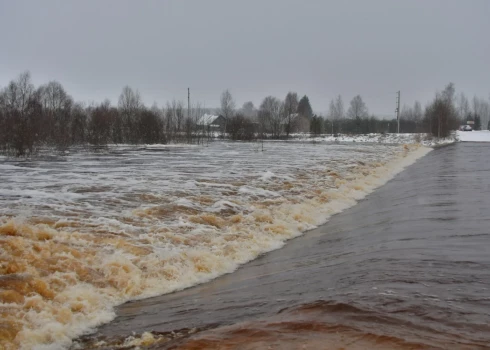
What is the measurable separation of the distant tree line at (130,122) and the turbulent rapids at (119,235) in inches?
752

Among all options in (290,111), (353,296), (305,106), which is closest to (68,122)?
(353,296)

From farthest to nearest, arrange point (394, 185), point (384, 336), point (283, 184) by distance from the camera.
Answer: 1. point (394, 185)
2. point (283, 184)
3. point (384, 336)

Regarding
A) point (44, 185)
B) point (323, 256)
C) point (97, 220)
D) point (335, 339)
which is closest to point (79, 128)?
point (44, 185)

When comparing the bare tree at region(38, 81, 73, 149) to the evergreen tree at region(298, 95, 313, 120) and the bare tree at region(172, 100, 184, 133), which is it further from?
the evergreen tree at region(298, 95, 313, 120)

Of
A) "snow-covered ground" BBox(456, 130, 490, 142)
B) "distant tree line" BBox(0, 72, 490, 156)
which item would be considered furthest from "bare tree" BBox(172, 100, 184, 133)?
"snow-covered ground" BBox(456, 130, 490, 142)

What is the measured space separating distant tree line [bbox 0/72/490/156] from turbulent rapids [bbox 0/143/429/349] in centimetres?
1909

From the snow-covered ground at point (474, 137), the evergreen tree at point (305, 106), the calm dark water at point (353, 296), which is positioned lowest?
the calm dark water at point (353, 296)

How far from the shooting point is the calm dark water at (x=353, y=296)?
4410 millimetres

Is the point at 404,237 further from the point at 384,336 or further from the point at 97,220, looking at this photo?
the point at 97,220

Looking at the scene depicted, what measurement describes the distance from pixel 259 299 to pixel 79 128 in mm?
46114

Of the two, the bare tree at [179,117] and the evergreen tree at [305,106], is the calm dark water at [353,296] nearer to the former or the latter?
the bare tree at [179,117]

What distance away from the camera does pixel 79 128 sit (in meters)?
48.2

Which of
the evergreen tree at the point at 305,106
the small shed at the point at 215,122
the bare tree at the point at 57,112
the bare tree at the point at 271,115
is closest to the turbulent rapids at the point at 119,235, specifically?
the bare tree at the point at 57,112

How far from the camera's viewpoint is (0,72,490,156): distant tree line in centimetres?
3422
